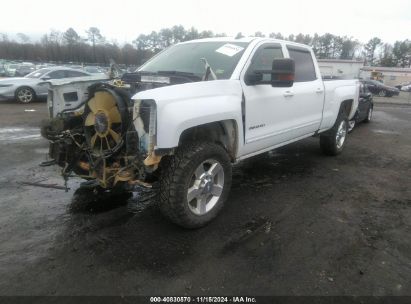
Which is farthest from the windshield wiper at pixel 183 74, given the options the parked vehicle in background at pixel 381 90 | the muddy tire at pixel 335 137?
the parked vehicle in background at pixel 381 90

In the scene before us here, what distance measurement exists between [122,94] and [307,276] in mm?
2362

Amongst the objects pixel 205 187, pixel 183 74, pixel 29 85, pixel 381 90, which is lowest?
pixel 205 187

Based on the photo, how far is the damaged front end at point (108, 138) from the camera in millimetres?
3236

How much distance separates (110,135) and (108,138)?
0.05 meters

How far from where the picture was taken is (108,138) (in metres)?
3.61

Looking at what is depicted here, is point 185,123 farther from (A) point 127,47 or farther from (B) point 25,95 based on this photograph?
(A) point 127,47

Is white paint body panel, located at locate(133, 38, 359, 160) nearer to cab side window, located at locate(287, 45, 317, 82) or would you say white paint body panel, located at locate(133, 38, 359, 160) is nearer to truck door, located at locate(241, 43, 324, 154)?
truck door, located at locate(241, 43, 324, 154)

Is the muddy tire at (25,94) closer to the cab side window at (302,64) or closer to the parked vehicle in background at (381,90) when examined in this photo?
the cab side window at (302,64)

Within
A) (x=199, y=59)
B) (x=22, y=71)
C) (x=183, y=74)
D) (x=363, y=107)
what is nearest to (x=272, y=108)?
(x=199, y=59)

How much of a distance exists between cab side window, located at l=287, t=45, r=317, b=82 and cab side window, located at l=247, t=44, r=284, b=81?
0.44m

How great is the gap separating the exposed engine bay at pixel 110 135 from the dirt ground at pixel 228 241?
575 millimetres

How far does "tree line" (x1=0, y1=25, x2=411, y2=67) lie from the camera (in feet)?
172

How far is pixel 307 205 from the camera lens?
447 cm

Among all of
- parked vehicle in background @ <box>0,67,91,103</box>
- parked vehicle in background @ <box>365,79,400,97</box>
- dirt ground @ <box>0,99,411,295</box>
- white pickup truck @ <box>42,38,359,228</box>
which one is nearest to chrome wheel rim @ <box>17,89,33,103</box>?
parked vehicle in background @ <box>0,67,91,103</box>
